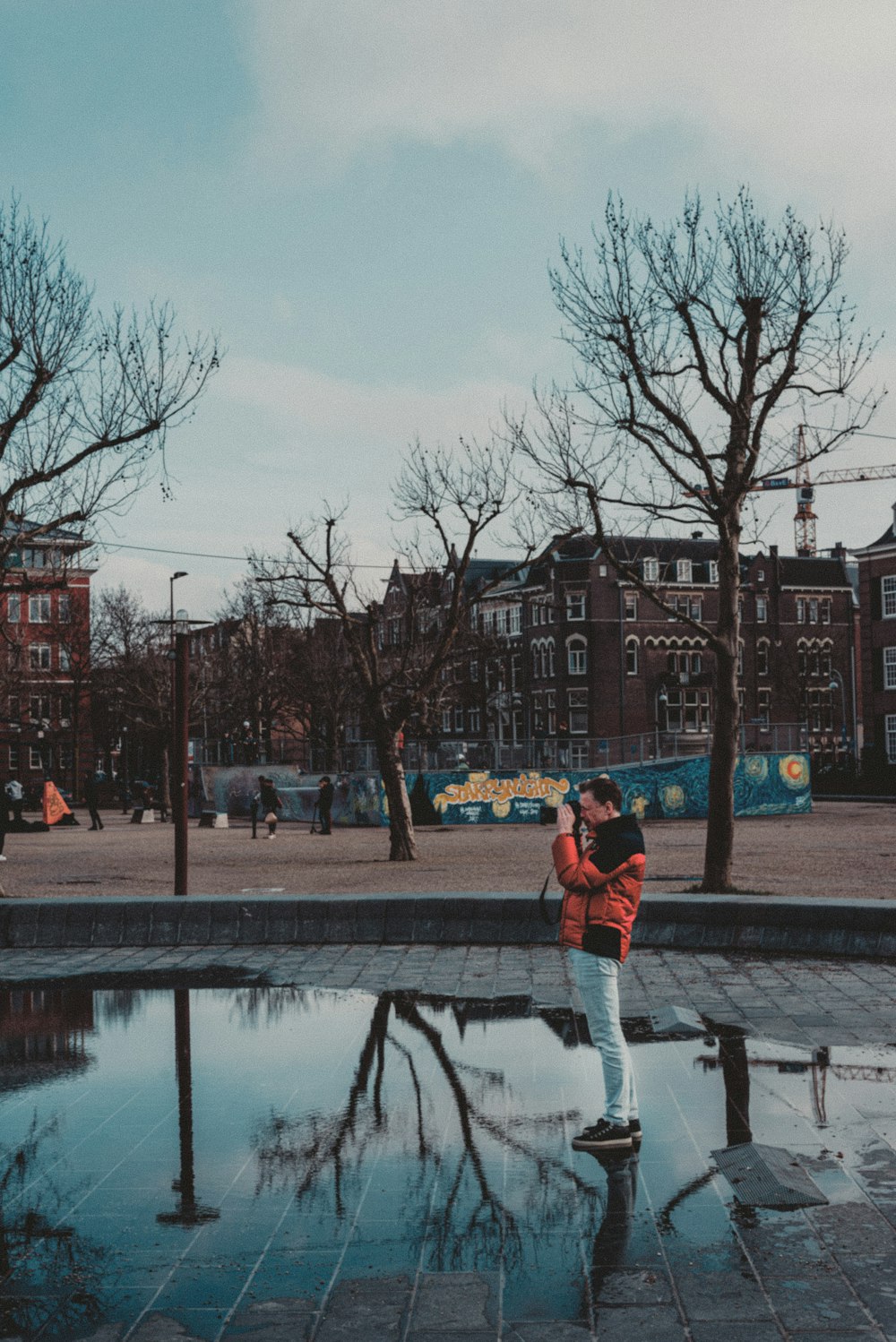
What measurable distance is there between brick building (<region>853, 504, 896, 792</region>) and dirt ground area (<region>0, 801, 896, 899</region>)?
29297 millimetres

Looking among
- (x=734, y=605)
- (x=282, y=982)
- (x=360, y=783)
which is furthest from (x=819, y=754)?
(x=282, y=982)

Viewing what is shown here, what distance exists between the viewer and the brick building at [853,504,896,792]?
68.4m

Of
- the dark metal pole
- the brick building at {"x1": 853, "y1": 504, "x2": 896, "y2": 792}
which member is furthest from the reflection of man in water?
the brick building at {"x1": 853, "y1": 504, "x2": 896, "y2": 792}

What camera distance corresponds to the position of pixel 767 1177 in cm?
586

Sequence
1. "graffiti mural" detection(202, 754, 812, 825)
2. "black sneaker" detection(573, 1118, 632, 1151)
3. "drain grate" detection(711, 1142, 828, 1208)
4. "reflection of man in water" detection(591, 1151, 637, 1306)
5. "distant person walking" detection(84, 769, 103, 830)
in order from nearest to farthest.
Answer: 1. "reflection of man in water" detection(591, 1151, 637, 1306)
2. "drain grate" detection(711, 1142, 828, 1208)
3. "black sneaker" detection(573, 1118, 632, 1151)
4. "distant person walking" detection(84, 769, 103, 830)
5. "graffiti mural" detection(202, 754, 812, 825)

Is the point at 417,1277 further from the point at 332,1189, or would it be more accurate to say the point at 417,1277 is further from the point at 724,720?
the point at 724,720

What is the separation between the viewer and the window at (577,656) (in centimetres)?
8575

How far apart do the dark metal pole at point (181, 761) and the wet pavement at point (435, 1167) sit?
5.53 metres

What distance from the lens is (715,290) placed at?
17609mm

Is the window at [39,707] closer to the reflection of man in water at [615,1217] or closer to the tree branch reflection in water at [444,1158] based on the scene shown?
the tree branch reflection in water at [444,1158]

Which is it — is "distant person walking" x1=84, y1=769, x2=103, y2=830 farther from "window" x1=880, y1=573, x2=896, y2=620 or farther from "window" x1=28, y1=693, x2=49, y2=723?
"window" x1=880, y1=573, x2=896, y2=620

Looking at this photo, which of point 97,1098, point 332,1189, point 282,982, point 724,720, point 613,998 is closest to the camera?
point 332,1189

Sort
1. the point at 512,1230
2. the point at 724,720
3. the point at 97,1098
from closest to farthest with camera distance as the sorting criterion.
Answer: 1. the point at 512,1230
2. the point at 97,1098
3. the point at 724,720

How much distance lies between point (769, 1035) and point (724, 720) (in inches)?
329
